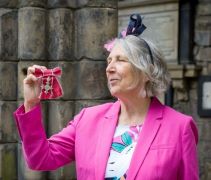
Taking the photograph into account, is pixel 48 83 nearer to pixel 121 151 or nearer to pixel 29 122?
pixel 29 122

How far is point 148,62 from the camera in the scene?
173cm

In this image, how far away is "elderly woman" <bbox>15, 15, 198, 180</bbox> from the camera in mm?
1646

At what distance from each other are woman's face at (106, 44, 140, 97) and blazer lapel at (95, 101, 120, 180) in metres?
0.10

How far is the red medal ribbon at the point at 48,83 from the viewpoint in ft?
5.73

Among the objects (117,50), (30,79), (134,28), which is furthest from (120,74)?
(30,79)

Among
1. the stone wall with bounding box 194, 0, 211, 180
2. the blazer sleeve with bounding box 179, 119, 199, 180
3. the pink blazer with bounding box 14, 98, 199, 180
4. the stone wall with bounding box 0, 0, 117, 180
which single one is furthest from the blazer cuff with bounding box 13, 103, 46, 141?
the stone wall with bounding box 194, 0, 211, 180

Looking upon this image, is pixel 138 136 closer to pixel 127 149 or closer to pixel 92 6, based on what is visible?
pixel 127 149

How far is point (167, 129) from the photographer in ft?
5.54

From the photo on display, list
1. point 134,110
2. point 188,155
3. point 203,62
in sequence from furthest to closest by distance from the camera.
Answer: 1. point 203,62
2. point 134,110
3. point 188,155

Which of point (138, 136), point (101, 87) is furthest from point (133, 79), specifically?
point (101, 87)

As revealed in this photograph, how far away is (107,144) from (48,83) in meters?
0.29

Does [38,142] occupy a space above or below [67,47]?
below

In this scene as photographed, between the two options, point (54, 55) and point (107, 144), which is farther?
point (54, 55)

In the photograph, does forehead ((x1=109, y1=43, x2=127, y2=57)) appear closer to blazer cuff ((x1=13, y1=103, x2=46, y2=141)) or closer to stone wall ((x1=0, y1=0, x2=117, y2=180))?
blazer cuff ((x1=13, y1=103, x2=46, y2=141))
